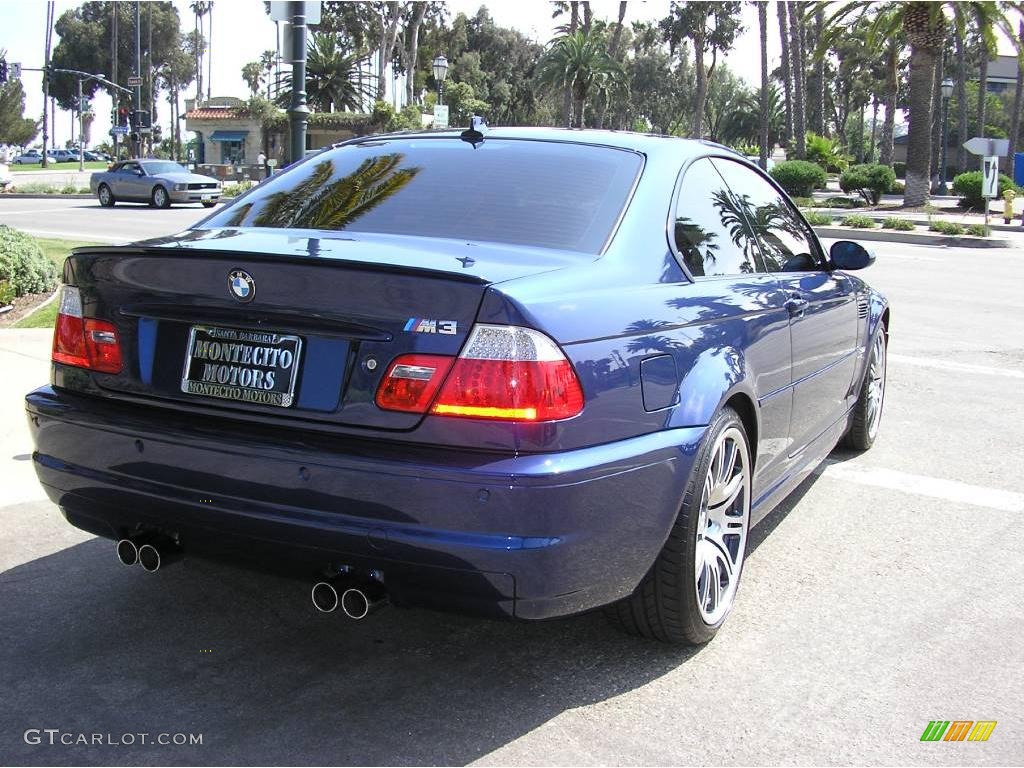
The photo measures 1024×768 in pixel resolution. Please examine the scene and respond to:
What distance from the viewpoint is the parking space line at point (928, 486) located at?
17.5ft

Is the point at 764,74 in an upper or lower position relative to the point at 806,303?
upper

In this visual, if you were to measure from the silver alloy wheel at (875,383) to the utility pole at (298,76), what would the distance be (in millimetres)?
5555

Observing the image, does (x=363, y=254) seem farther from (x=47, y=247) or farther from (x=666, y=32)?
(x=666, y=32)

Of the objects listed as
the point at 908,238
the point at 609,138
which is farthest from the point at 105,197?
the point at 609,138

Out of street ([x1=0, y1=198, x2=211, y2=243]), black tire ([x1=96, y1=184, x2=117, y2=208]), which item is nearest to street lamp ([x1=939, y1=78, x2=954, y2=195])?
street ([x1=0, y1=198, x2=211, y2=243])

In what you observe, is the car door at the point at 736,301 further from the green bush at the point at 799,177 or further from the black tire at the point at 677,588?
the green bush at the point at 799,177

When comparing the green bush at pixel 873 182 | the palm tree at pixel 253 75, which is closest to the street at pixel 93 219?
the green bush at pixel 873 182

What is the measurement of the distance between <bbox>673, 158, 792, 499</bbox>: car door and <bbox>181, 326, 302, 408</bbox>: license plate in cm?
122

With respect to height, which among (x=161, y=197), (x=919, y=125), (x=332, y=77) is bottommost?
(x=161, y=197)

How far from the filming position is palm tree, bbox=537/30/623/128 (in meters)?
50.9

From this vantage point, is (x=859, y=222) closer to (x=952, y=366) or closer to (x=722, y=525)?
(x=952, y=366)

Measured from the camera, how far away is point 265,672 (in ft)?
11.0

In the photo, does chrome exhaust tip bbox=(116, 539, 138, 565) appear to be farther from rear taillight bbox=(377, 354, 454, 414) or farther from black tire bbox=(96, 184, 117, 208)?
black tire bbox=(96, 184, 117, 208)

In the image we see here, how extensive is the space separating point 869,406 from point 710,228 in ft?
8.52
